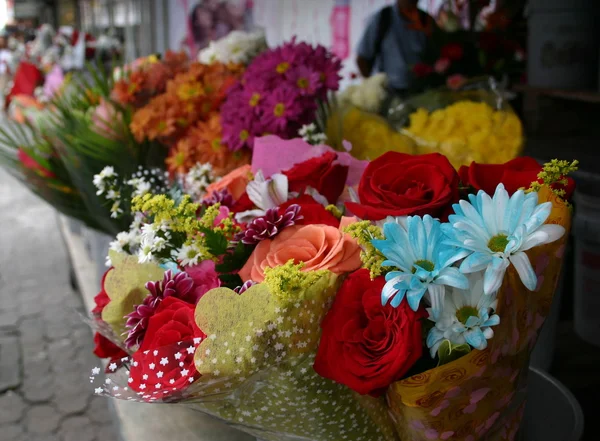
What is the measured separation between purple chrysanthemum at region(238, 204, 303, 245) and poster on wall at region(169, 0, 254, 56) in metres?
4.75

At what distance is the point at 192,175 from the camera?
104cm

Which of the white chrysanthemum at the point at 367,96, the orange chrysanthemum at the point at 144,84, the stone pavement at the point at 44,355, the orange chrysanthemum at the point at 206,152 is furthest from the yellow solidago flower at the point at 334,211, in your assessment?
the stone pavement at the point at 44,355

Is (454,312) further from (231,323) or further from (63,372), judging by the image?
(63,372)

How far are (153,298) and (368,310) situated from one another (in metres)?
0.25

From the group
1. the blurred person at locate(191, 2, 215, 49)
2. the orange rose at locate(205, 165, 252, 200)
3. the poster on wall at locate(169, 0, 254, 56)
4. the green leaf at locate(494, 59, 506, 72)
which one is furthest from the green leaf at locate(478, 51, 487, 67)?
the blurred person at locate(191, 2, 215, 49)

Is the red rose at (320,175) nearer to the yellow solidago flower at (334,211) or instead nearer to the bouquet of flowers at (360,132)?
the yellow solidago flower at (334,211)

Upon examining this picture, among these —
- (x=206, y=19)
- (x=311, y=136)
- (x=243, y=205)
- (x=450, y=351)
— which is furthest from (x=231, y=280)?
(x=206, y=19)

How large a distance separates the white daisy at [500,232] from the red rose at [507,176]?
7 cm

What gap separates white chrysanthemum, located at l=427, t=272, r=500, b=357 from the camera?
52cm

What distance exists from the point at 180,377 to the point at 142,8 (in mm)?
8055

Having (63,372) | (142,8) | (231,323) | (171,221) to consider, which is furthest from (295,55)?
(142,8)

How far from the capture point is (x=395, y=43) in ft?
9.83

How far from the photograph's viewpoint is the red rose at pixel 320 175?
76cm

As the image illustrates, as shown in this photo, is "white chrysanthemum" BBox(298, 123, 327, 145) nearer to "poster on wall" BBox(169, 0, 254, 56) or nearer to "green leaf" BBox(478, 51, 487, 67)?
"green leaf" BBox(478, 51, 487, 67)
